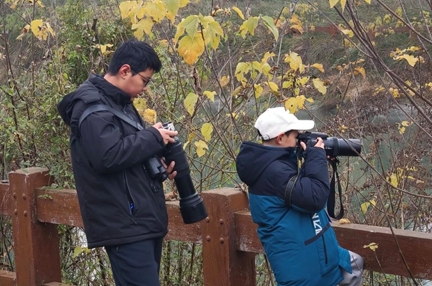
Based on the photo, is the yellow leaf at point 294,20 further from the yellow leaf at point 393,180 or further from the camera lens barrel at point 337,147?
the camera lens barrel at point 337,147

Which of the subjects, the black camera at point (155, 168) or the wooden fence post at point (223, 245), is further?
the wooden fence post at point (223, 245)

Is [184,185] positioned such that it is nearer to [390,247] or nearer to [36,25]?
[390,247]

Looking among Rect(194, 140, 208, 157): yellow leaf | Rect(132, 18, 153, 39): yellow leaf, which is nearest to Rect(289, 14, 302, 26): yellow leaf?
Rect(194, 140, 208, 157): yellow leaf

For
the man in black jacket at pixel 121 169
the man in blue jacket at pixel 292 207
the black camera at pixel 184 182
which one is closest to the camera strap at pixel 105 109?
the man in black jacket at pixel 121 169

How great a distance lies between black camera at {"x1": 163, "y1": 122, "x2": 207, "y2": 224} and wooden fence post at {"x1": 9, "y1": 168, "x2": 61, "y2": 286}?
1503mm

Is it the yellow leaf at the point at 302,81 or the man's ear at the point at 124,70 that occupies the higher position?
the man's ear at the point at 124,70

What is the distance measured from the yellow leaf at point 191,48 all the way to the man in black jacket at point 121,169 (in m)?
0.21

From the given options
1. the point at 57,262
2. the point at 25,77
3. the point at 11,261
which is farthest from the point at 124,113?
the point at 11,261

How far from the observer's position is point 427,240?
317cm

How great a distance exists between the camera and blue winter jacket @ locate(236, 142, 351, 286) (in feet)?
10.3

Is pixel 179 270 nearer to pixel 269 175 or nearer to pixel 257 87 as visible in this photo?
pixel 257 87

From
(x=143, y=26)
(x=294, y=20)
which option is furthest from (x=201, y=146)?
(x=294, y=20)

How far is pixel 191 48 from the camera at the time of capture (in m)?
3.45

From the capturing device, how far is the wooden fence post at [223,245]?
3758mm
